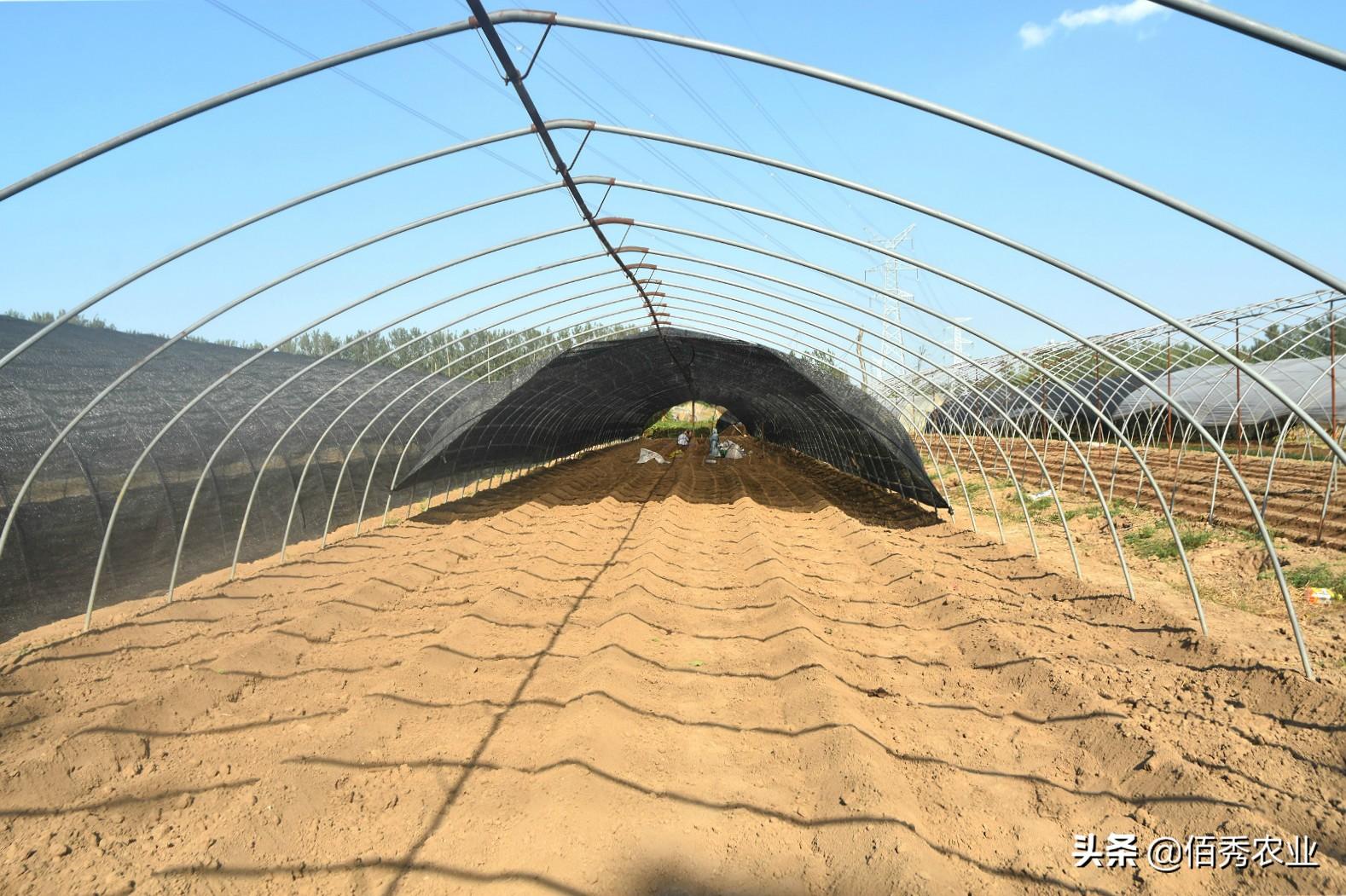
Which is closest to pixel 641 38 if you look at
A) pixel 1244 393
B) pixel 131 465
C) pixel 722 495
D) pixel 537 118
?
pixel 537 118

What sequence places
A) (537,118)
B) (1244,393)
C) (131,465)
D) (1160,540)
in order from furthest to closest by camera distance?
(1244,393), (1160,540), (131,465), (537,118)

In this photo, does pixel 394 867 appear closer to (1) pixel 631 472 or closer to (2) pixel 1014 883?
(2) pixel 1014 883

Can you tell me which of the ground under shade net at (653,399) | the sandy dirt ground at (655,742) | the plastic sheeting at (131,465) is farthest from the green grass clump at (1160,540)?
the plastic sheeting at (131,465)

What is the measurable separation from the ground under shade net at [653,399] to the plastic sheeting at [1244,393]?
7.12 m

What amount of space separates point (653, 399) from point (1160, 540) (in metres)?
18.2

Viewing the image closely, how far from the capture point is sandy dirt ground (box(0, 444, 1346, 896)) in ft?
10.4

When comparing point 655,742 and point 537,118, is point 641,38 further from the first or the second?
point 655,742

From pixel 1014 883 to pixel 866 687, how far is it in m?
2.02

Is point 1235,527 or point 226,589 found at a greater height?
point 1235,527

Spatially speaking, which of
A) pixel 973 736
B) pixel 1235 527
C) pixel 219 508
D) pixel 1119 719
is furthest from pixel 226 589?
pixel 1235 527

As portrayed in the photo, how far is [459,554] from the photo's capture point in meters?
9.39

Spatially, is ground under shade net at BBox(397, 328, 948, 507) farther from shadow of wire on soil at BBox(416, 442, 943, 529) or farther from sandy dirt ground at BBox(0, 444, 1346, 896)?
sandy dirt ground at BBox(0, 444, 1346, 896)

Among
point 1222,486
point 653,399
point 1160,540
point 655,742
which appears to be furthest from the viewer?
point 653,399

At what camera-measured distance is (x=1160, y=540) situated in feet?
29.8
